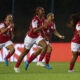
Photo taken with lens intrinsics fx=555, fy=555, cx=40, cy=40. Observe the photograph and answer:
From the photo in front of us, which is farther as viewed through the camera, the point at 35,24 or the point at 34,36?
the point at 34,36

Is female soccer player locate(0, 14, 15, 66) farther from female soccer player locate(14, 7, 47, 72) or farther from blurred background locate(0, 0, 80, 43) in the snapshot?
blurred background locate(0, 0, 80, 43)

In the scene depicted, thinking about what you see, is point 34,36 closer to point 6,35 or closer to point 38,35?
point 38,35

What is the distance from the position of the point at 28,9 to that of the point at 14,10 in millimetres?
717

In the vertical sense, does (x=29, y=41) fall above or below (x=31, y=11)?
above

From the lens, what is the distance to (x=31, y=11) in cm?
2405

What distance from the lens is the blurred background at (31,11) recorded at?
2361 cm

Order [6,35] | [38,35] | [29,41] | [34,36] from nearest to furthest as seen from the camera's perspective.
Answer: [29,41] < [34,36] < [38,35] < [6,35]

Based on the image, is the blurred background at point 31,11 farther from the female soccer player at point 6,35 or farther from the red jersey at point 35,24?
the red jersey at point 35,24

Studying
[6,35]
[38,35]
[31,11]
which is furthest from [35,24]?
[31,11]

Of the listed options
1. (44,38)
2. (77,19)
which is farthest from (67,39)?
(77,19)

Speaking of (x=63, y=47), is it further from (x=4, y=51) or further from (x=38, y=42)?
(x=38, y=42)

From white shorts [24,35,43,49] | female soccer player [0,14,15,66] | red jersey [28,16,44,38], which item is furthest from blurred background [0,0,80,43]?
white shorts [24,35,43,49]

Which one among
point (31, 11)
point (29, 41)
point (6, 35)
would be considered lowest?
point (31, 11)

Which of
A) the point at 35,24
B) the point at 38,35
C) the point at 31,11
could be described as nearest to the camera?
the point at 35,24
